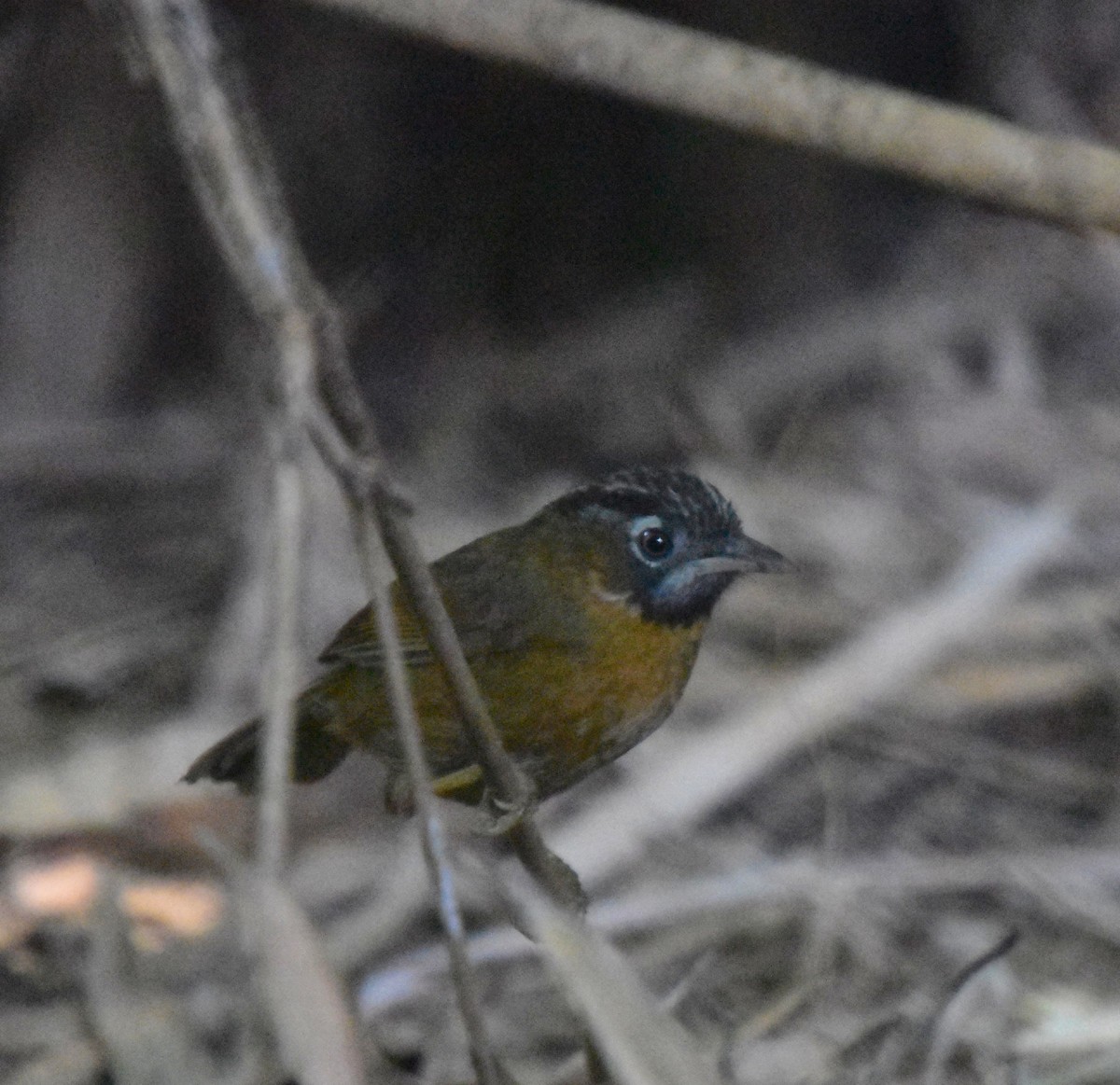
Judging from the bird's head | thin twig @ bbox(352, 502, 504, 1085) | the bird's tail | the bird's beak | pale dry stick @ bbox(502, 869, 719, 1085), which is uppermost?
the bird's tail

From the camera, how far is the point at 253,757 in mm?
3330

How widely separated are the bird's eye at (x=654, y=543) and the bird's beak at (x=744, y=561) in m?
0.06

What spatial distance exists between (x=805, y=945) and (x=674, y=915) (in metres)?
0.33

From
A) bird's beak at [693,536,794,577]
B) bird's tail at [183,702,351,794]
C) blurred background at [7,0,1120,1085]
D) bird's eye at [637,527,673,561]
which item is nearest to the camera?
bird's beak at [693,536,794,577]

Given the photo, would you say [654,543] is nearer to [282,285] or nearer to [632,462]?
[282,285]

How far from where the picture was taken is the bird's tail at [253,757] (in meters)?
3.22

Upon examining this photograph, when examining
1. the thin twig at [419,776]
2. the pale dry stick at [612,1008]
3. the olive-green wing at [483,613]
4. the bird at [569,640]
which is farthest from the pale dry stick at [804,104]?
the pale dry stick at [612,1008]

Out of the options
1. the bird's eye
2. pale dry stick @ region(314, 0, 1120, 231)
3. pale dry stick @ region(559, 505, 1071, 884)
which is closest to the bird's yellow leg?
the bird's eye

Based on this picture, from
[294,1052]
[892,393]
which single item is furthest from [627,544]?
[892,393]

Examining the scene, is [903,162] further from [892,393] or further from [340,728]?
[892,393]

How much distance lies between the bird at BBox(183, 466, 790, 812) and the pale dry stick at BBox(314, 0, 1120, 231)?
25.5 inches

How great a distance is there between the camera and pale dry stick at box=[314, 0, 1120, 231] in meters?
3.05

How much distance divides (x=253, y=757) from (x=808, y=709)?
2271mm

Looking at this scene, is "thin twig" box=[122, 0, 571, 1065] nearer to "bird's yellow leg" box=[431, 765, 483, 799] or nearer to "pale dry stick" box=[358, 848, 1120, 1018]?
"bird's yellow leg" box=[431, 765, 483, 799]
